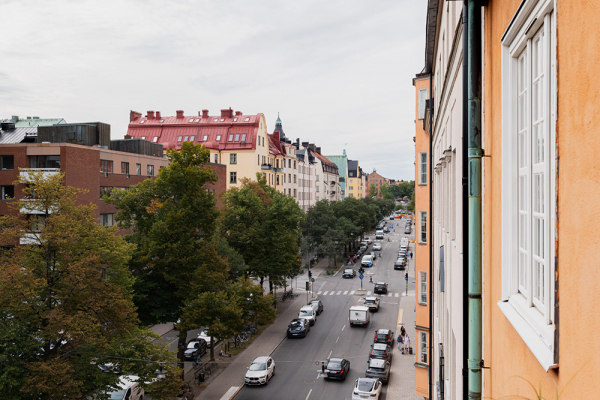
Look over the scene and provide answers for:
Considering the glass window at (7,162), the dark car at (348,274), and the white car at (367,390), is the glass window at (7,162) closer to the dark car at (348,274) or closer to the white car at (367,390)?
the white car at (367,390)

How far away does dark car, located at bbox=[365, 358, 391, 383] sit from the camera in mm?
27094

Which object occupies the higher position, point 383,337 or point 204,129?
point 204,129

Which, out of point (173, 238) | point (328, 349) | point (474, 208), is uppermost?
point (474, 208)

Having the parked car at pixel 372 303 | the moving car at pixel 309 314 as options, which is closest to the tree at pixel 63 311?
the moving car at pixel 309 314

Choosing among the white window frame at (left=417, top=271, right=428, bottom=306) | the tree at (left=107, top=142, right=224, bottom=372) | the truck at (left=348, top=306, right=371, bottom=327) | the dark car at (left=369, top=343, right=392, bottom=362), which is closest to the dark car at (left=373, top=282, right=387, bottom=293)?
the truck at (left=348, top=306, right=371, bottom=327)

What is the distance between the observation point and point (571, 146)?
218cm

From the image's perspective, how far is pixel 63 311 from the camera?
16953 millimetres

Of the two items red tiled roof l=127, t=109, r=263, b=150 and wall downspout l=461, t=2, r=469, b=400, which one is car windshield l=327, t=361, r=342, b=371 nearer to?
wall downspout l=461, t=2, r=469, b=400

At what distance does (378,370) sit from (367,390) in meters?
4.08

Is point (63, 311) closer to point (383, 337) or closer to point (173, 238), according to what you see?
point (173, 238)

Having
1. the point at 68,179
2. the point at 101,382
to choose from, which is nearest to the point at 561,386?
the point at 101,382

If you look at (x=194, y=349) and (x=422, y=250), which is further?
(x=194, y=349)

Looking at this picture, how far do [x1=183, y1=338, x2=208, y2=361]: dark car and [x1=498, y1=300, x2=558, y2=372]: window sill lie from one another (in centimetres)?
2998

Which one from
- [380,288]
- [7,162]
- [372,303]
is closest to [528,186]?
[7,162]
